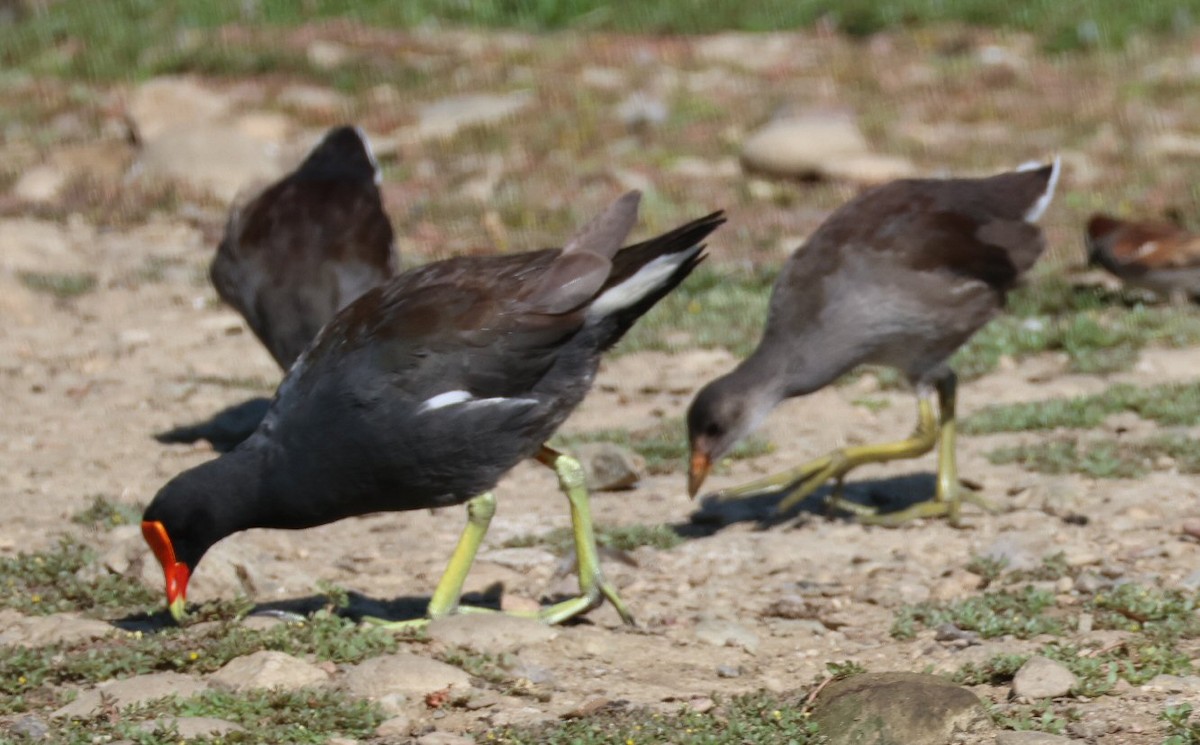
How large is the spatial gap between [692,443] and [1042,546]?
140cm

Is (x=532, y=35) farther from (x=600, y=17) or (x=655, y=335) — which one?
(x=655, y=335)

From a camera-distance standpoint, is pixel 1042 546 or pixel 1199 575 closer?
pixel 1199 575

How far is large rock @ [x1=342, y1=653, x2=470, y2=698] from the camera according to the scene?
5.01m

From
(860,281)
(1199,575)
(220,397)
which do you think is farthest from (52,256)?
(1199,575)

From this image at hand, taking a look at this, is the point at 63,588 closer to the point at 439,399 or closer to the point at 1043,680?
the point at 439,399

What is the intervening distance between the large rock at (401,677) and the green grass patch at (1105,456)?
313 cm

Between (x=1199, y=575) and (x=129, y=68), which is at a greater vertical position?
(x=129, y=68)

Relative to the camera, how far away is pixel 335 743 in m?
4.64

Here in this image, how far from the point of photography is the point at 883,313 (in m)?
7.12

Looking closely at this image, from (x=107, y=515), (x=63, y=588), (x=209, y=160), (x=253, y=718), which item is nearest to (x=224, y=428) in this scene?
(x=107, y=515)

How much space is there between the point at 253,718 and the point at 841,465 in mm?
3129

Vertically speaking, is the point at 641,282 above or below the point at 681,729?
above

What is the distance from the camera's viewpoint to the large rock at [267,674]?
16.4ft

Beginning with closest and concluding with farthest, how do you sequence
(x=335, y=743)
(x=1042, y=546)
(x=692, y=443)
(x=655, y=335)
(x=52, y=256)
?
(x=335, y=743)
(x=1042, y=546)
(x=692, y=443)
(x=655, y=335)
(x=52, y=256)
